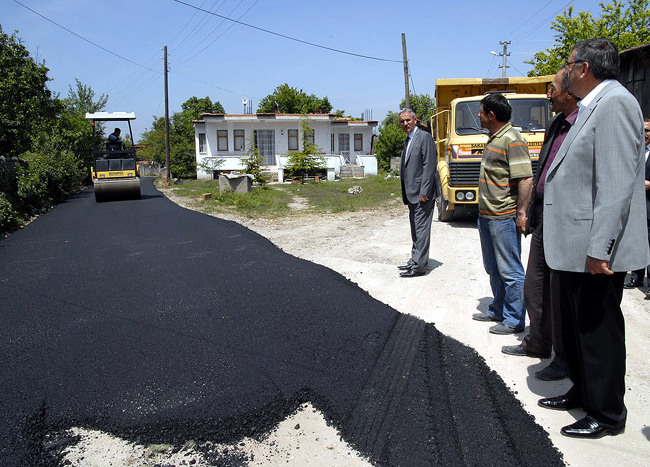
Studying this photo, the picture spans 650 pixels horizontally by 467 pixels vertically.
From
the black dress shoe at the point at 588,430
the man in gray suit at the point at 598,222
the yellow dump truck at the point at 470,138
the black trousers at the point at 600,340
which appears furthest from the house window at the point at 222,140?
the black dress shoe at the point at 588,430

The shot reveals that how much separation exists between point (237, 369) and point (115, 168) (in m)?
14.6

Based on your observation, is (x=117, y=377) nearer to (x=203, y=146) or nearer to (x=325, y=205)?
(x=325, y=205)

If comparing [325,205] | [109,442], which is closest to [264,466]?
[109,442]

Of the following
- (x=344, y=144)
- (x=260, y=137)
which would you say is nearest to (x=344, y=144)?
(x=344, y=144)

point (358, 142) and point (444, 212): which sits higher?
point (358, 142)

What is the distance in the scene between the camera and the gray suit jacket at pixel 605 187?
8.05 ft

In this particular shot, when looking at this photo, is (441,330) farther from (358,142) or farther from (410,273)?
(358,142)

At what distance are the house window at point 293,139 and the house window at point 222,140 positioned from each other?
3826 mm

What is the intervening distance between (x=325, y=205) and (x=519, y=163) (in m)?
10.8

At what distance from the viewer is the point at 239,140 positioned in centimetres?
3138

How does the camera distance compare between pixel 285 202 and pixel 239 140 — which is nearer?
pixel 285 202

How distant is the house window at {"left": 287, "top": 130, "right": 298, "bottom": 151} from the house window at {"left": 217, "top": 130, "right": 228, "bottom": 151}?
3826 millimetres

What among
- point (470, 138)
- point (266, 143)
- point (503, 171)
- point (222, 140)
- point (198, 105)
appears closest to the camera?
point (503, 171)

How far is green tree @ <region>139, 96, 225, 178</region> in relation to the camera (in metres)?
34.2
